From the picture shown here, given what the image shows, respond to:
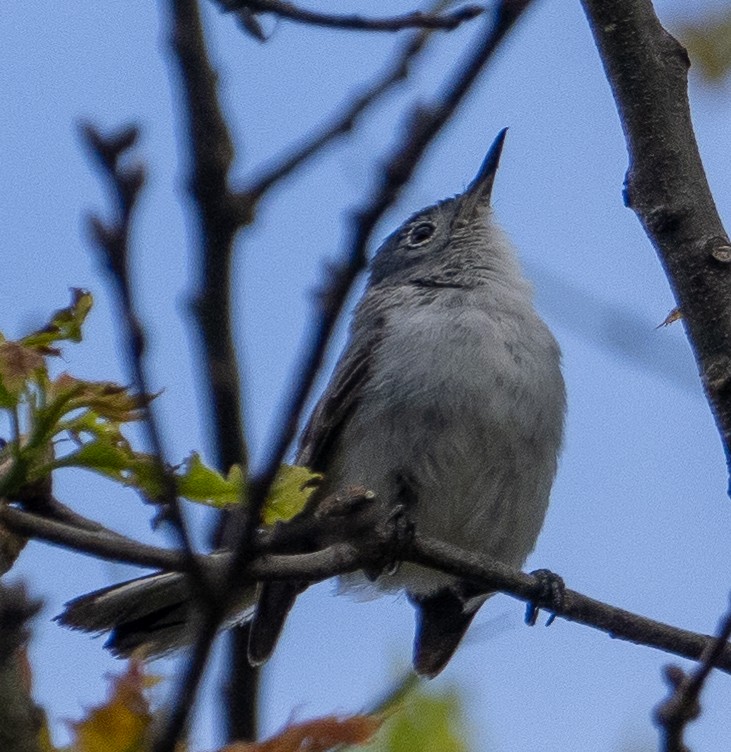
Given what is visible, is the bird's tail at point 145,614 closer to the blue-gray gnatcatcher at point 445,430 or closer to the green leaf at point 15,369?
the blue-gray gnatcatcher at point 445,430

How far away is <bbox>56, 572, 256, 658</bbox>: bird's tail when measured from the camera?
3.79 meters

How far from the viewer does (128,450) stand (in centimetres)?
233

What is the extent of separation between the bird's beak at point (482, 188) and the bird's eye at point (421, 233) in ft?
0.56

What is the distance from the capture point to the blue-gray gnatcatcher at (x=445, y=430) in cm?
499

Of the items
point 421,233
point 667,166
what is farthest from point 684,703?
point 421,233

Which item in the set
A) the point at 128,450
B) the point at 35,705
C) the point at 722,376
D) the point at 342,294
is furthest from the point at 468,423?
the point at 342,294

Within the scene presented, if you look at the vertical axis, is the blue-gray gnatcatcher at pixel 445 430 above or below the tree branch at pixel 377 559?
above

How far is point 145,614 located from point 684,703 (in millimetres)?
2835

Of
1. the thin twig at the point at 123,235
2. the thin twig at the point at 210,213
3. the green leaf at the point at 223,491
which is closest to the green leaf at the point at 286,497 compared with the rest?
the green leaf at the point at 223,491

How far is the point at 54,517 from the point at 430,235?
4.47 meters

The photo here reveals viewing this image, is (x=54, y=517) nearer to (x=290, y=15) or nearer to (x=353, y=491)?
(x=353, y=491)

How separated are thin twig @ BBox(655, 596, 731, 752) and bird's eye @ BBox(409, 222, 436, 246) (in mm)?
5021

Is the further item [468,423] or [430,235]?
[430,235]

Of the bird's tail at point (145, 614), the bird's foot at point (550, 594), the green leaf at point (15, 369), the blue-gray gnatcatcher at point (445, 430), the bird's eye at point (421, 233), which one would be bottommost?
the bird's tail at point (145, 614)
